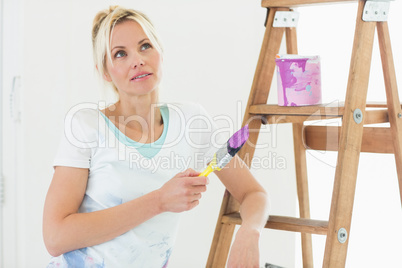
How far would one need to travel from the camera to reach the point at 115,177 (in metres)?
1.51

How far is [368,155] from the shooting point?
232 cm

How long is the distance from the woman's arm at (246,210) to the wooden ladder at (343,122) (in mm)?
81

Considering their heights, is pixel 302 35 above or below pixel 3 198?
above

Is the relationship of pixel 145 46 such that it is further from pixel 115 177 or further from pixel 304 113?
pixel 304 113

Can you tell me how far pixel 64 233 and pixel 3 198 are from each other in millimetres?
1332

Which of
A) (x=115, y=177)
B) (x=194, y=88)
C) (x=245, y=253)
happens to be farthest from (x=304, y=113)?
(x=194, y=88)

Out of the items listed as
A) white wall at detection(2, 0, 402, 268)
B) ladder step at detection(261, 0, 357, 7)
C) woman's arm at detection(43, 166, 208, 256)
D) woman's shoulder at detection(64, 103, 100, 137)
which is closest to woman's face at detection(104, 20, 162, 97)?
woman's shoulder at detection(64, 103, 100, 137)

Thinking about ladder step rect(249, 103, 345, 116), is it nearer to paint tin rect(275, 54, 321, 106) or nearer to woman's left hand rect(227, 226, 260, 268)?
paint tin rect(275, 54, 321, 106)

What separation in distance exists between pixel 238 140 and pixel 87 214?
18.0 inches

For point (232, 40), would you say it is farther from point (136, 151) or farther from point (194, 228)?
point (136, 151)

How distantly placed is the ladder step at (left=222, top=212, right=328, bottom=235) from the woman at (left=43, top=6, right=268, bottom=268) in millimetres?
74

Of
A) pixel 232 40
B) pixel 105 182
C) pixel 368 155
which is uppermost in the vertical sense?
pixel 232 40

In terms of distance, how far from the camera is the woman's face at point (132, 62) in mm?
1524

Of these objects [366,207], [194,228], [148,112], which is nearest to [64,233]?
[148,112]
